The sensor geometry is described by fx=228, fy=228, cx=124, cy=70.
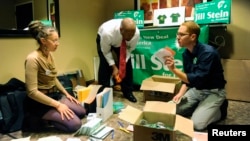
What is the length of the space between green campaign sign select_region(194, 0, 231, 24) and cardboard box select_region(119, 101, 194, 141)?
139cm

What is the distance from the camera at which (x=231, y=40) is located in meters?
2.67

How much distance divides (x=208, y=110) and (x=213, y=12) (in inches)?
46.5

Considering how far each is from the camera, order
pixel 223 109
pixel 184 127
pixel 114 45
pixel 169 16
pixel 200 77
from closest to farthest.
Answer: pixel 184 127, pixel 200 77, pixel 223 109, pixel 114 45, pixel 169 16

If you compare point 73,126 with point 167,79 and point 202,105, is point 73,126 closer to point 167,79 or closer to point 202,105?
point 202,105

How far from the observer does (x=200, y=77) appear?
5.98 feet

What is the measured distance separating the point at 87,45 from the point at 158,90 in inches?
58.1

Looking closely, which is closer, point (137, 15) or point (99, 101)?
point (99, 101)

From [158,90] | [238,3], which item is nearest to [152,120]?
[158,90]

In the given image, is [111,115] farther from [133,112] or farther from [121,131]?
[133,112]

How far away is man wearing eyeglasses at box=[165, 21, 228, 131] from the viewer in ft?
6.00

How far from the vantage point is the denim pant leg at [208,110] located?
181 centimetres

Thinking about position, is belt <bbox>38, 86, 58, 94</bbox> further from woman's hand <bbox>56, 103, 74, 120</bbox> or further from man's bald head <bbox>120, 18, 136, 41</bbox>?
man's bald head <bbox>120, 18, 136, 41</bbox>

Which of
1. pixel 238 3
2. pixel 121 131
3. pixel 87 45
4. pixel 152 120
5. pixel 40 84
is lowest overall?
pixel 121 131

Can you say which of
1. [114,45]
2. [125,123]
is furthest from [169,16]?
[125,123]
